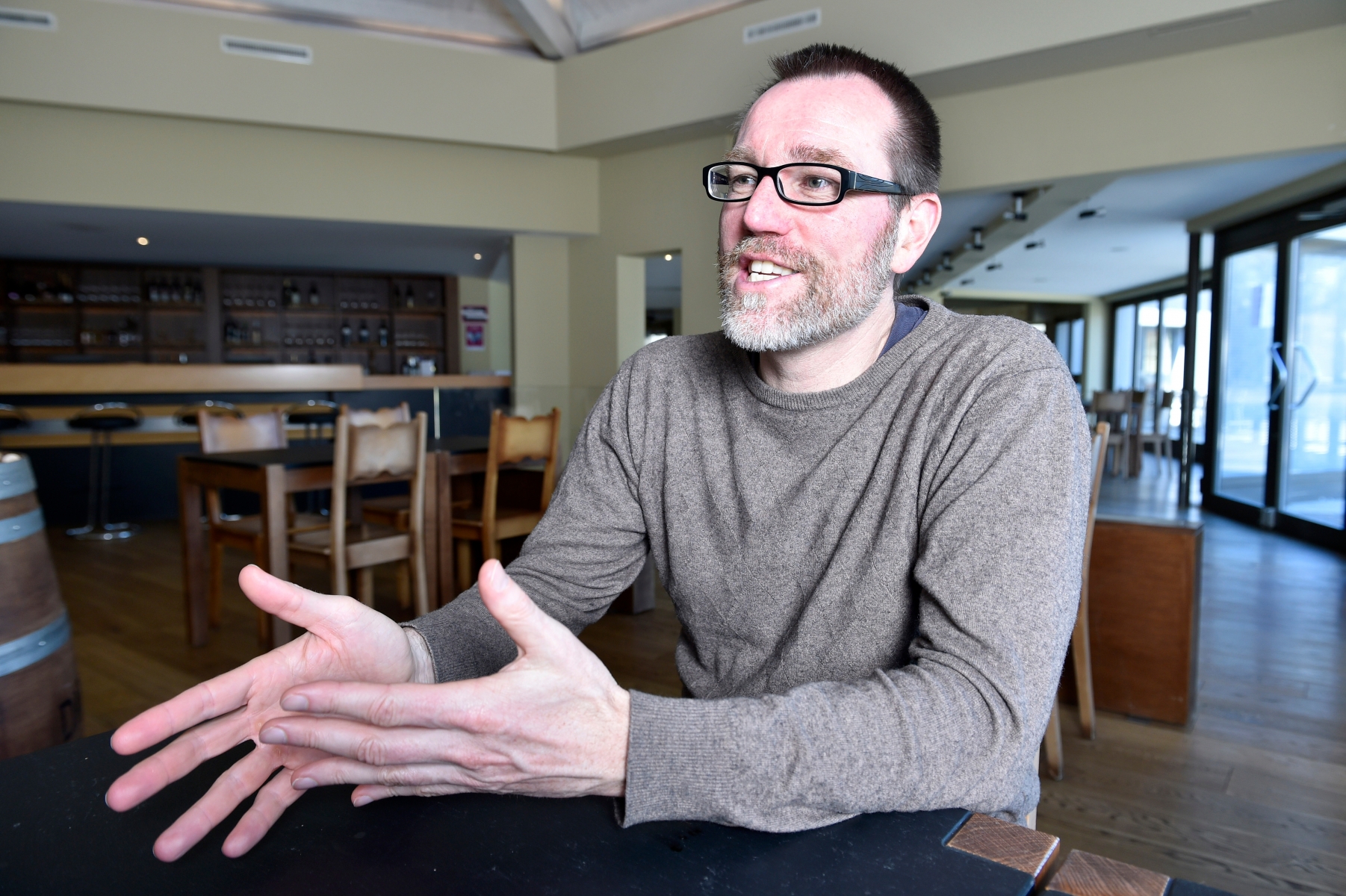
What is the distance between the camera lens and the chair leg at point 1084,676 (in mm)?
2334

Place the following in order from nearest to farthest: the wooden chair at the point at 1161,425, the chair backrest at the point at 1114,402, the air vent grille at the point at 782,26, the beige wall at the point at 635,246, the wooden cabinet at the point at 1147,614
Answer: the wooden cabinet at the point at 1147,614, the air vent grille at the point at 782,26, the beige wall at the point at 635,246, the wooden chair at the point at 1161,425, the chair backrest at the point at 1114,402

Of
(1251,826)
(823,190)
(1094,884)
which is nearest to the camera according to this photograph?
(1094,884)

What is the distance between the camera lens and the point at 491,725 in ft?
1.88

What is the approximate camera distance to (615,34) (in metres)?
6.17

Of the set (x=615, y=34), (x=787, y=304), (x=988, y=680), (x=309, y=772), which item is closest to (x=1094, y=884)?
(x=988, y=680)

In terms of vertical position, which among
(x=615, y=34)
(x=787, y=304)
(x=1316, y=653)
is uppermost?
(x=615, y=34)

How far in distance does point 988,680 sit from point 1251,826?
5.90 feet

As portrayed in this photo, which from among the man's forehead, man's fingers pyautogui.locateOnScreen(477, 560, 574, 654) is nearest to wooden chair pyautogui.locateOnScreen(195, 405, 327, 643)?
the man's forehead

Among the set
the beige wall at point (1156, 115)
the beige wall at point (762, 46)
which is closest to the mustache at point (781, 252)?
the beige wall at point (762, 46)

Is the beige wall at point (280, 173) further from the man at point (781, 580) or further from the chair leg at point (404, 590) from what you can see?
the man at point (781, 580)

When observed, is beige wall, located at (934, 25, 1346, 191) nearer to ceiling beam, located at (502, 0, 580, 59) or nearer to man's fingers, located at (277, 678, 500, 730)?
ceiling beam, located at (502, 0, 580, 59)

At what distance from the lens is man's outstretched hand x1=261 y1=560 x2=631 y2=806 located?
1.88 ft

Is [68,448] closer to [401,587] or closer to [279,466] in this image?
[401,587]

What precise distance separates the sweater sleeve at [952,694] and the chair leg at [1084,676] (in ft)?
5.46
